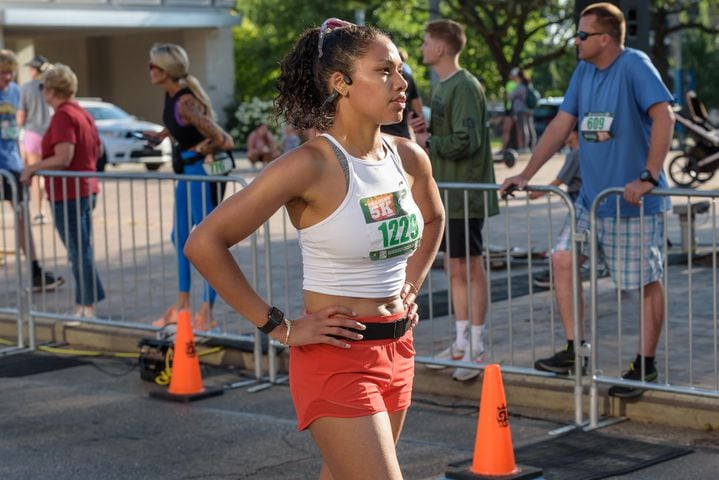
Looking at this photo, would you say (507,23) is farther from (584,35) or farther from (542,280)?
(584,35)

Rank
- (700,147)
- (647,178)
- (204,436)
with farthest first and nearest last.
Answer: (700,147) < (204,436) < (647,178)

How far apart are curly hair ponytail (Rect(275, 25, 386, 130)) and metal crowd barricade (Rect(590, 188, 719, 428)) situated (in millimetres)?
2787

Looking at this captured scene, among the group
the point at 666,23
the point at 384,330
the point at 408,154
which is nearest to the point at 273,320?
the point at 384,330

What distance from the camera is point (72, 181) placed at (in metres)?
9.08

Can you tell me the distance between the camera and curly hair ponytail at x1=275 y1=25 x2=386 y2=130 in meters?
3.76

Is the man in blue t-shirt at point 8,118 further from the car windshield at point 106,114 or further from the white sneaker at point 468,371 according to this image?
the car windshield at point 106,114

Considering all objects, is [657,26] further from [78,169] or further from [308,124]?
[308,124]

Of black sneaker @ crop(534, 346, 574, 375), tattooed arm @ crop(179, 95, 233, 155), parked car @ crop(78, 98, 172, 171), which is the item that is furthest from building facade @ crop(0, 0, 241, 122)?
black sneaker @ crop(534, 346, 574, 375)

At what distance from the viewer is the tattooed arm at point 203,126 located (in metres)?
8.61

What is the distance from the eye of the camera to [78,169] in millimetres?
9453

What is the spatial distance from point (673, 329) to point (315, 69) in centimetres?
492

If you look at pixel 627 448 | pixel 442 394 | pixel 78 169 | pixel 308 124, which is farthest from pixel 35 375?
pixel 308 124

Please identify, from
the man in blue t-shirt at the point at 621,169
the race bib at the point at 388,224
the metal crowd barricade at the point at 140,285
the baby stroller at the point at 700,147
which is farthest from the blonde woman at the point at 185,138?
the baby stroller at the point at 700,147

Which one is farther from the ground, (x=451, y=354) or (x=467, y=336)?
(x=467, y=336)
